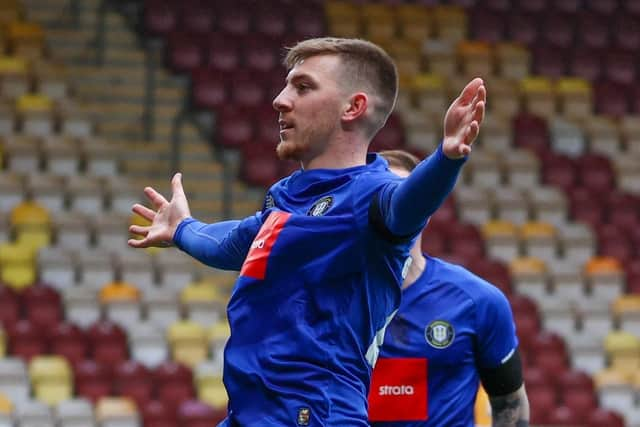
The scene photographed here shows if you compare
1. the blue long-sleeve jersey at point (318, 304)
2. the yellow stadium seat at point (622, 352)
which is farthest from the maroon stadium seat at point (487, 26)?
the blue long-sleeve jersey at point (318, 304)

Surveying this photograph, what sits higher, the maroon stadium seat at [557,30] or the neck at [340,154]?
the neck at [340,154]

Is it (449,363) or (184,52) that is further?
(184,52)

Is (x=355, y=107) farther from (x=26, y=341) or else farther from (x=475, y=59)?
(x=475, y=59)

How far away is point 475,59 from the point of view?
13188 millimetres

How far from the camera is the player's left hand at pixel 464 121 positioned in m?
2.79

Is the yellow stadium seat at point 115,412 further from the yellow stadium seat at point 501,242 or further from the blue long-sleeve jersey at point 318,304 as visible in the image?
the blue long-sleeve jersey at point 318,304

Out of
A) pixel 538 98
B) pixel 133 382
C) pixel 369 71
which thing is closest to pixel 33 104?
pixel 133 382

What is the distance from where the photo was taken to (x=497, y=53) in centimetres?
1339

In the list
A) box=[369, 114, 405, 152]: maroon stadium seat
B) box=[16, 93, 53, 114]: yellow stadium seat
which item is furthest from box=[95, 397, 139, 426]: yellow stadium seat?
box=[369, 114, 405, 152]: maroon stadium seat

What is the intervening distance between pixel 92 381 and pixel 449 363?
4960 mm

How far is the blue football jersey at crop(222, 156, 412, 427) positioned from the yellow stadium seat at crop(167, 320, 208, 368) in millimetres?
6217

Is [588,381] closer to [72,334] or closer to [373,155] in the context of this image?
[72,334]

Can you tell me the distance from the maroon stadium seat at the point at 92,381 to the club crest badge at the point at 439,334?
489 centimetres

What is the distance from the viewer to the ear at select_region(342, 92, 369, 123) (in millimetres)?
3260
